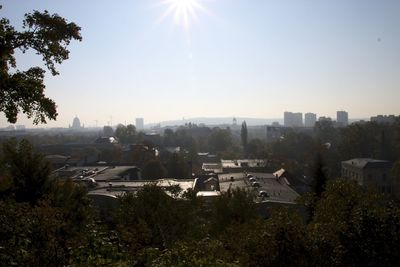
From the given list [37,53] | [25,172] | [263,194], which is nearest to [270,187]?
[263,194]

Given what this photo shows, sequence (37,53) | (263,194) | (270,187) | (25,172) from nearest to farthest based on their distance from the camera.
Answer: (37,53), (25,172), (263,194), (270,187)

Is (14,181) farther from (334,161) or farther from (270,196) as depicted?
(334,161)

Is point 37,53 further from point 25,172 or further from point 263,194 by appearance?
point 263,194

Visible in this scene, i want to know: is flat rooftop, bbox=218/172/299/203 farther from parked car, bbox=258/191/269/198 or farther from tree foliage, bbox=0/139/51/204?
tree foliage, bbox=0/139/51/204

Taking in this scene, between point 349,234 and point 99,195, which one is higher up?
point 349,234

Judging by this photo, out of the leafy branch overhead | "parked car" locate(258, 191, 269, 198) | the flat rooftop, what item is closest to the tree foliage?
the leafy branch overhead

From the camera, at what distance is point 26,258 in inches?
326

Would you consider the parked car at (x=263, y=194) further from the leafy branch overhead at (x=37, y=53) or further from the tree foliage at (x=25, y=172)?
the leafy branch overhead at (x=37, y=53)

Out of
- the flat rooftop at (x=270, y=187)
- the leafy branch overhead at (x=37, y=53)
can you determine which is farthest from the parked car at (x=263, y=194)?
the leafy branch overhead at (x=37, y=53)

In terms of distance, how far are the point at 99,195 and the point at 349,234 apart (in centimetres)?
3028

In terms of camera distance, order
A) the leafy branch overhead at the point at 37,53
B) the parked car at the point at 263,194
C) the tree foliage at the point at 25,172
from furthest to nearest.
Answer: the parked car at the point at 263,194 < the tree foliage at the point at 25,172 < the leafy branch overhead at the point at 37,53

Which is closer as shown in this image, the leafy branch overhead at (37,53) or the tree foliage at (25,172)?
the leafy branch overhead at (37,53)

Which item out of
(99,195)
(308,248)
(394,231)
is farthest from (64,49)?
(99,195)

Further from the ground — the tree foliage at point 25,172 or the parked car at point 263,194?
the tree foliage at point 25,172
